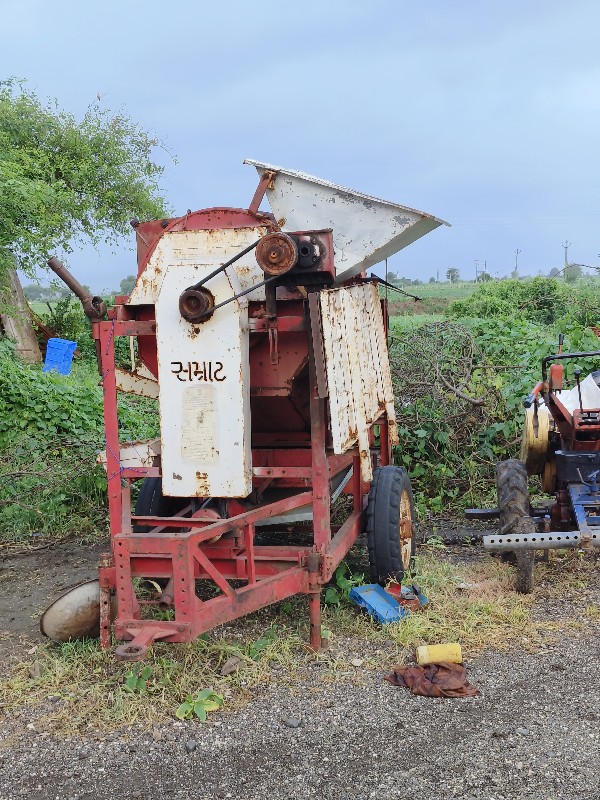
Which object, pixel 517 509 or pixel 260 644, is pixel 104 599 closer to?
pixel 260 644

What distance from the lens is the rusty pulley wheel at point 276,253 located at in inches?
168

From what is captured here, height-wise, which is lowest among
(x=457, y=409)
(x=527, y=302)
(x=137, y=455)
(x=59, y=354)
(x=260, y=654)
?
(x=260, y=654)

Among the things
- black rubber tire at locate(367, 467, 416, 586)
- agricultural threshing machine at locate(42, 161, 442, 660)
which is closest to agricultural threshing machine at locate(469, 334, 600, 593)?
black rubber tire at locate(367, 467, 416, 586)

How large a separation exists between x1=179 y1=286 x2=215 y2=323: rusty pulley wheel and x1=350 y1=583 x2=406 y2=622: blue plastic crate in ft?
7.17

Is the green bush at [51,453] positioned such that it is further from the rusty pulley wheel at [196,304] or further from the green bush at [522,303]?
the green bush at [522,303]

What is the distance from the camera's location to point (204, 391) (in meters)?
4.53

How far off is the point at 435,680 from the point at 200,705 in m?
1.28

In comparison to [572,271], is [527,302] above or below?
below

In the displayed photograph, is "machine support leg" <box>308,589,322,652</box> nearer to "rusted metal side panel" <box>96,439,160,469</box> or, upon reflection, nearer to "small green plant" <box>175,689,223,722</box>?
"small green plant" <box>175,689,223,722</box>

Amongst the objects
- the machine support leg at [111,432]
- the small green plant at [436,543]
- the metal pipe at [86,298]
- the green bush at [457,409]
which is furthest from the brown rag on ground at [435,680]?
the green bush at [457,409]

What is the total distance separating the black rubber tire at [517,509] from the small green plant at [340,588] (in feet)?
3.65

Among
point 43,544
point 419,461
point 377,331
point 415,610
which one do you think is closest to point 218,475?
point 415,610

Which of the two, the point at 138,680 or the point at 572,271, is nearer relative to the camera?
the point at 138,680

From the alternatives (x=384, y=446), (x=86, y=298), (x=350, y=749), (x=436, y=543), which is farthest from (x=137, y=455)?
(x=436, y=543)
